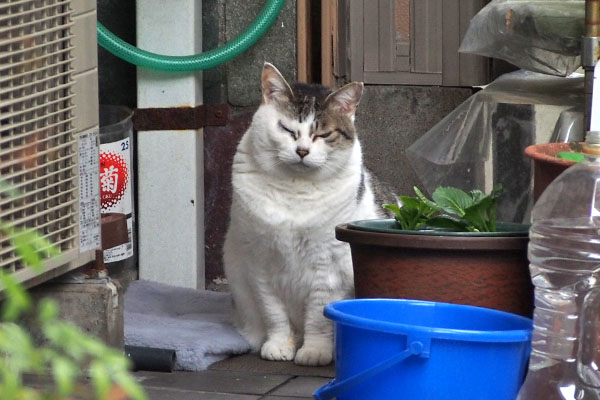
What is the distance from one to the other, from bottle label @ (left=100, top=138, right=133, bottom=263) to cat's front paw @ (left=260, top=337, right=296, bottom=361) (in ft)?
3.01

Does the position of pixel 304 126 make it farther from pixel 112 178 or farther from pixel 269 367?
pixel 112 178

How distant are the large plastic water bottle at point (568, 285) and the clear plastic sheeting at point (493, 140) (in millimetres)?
1259

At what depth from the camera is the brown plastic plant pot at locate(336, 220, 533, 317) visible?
81.7 inches

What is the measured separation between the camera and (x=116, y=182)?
375 centimetres

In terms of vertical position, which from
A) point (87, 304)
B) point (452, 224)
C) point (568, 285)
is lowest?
point (87, 304)

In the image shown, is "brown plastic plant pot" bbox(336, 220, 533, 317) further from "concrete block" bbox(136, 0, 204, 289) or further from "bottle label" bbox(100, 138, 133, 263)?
"concrete block" bbox(136, 0, 204, 289)

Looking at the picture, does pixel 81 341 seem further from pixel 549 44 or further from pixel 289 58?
pixel 289 58

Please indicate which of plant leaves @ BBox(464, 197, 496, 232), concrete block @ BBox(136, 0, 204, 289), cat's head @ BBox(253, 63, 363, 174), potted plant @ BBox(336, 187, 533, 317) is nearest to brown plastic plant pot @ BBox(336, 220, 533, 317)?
potted plant @ BBox(336, 187, 533, 317)

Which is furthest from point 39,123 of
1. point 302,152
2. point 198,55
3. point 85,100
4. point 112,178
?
point 198,55

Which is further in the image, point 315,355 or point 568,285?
point 315,355

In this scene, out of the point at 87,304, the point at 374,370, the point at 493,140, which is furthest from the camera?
the point at 493,140

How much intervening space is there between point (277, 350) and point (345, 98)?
846mm

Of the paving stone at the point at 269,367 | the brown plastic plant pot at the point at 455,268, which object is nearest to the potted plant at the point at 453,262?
the brown plastic plant pot at the point at 455,268

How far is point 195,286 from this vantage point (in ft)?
13.1
